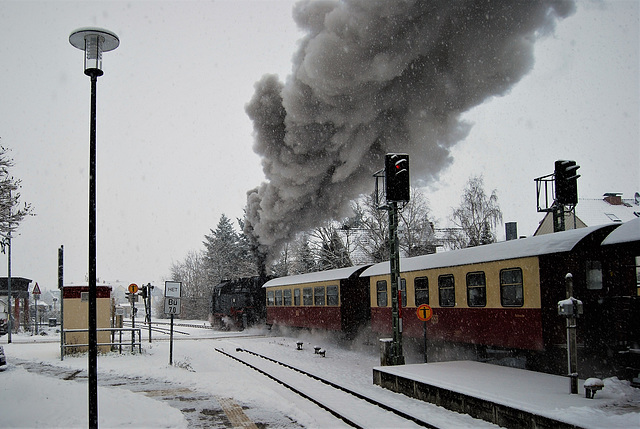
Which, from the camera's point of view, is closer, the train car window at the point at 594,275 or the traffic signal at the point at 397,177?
the train car window at the point at 594,275

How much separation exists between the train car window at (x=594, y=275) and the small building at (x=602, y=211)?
30973 mm

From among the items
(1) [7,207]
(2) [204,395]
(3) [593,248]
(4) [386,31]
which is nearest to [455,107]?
(4) [386,31]

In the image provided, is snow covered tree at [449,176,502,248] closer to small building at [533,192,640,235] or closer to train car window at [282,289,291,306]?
small building at [533,192,640,235]

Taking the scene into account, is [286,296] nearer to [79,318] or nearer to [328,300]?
[328,300]

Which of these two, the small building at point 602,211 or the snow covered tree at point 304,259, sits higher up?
the small building at point 602,211

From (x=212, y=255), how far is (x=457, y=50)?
50470 millimetres

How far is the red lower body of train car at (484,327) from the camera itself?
433 inches

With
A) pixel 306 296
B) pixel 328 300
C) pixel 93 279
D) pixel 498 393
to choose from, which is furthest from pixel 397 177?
pixel 306 296

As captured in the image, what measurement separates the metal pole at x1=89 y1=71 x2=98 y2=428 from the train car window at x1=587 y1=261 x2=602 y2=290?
8470 millimetres

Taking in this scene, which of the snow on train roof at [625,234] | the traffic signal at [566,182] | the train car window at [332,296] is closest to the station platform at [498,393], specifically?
the snow on train roof at [625,234]

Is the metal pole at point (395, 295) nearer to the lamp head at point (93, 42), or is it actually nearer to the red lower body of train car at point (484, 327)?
the red lower body of train car at point (484, 327)

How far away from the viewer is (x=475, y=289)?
42.5 ft

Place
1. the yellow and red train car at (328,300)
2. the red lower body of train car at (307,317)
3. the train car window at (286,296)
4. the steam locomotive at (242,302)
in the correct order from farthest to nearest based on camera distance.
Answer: the steam locomotive at (242,302), the train car window at (286,296), the red lower body of train car at (307,317), the yellow and red train car at (328,300)

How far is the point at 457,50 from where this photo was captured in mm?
14297
